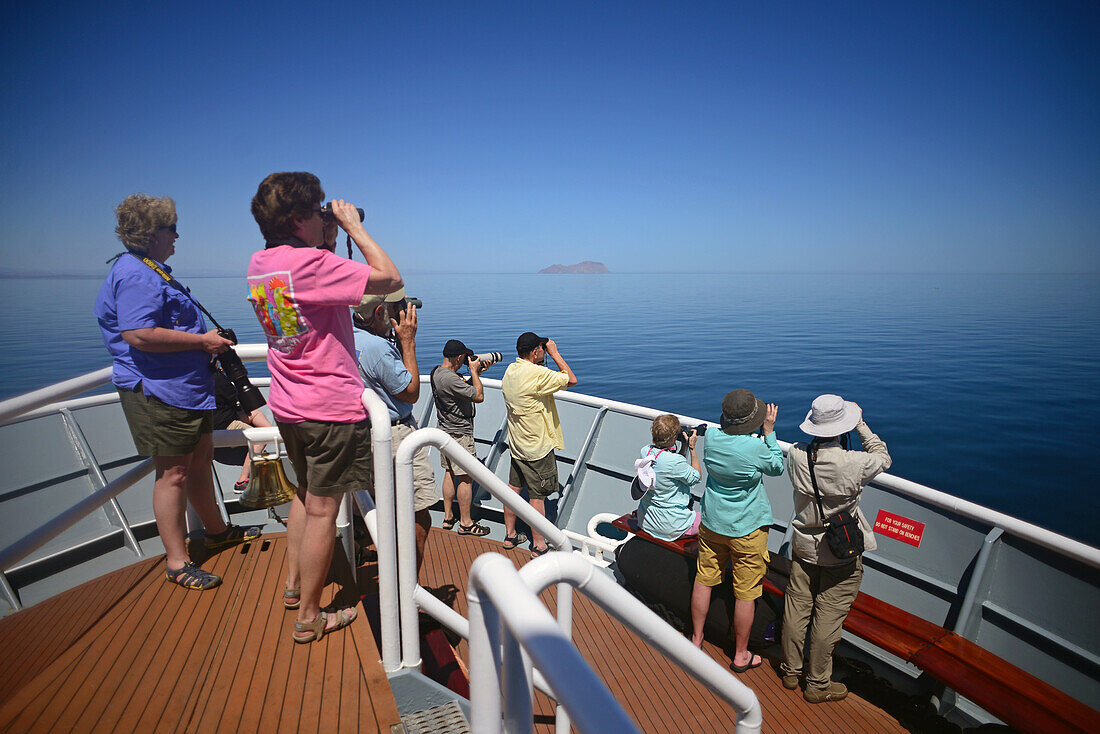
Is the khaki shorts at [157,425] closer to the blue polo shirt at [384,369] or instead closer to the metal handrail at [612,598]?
the blue polo shirt at [384,369]

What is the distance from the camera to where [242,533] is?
8.96 ft

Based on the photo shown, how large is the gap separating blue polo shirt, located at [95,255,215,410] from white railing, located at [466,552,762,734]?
1.85 meters

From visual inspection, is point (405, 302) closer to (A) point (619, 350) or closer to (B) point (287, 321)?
(B) point (287, 321)

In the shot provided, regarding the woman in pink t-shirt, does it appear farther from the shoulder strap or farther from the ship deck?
the shoulder strap

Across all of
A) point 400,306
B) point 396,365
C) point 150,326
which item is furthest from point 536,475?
point 150,326

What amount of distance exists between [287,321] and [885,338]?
103 ft

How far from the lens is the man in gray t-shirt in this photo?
4.48 meters

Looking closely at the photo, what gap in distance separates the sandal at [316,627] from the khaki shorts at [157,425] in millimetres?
856

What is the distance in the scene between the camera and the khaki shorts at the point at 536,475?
14.6ft

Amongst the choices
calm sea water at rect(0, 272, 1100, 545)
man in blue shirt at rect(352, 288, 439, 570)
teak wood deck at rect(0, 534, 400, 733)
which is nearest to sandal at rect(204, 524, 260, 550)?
teak wood deck at rect(0, 534, 400, 733)

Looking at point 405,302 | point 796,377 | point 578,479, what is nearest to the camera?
point 405,302

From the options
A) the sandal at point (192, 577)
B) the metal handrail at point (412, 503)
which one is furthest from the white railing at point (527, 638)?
the sandal at point (192, 577)

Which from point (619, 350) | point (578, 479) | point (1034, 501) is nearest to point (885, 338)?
point (619, 350)

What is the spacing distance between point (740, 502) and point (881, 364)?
22022mm
